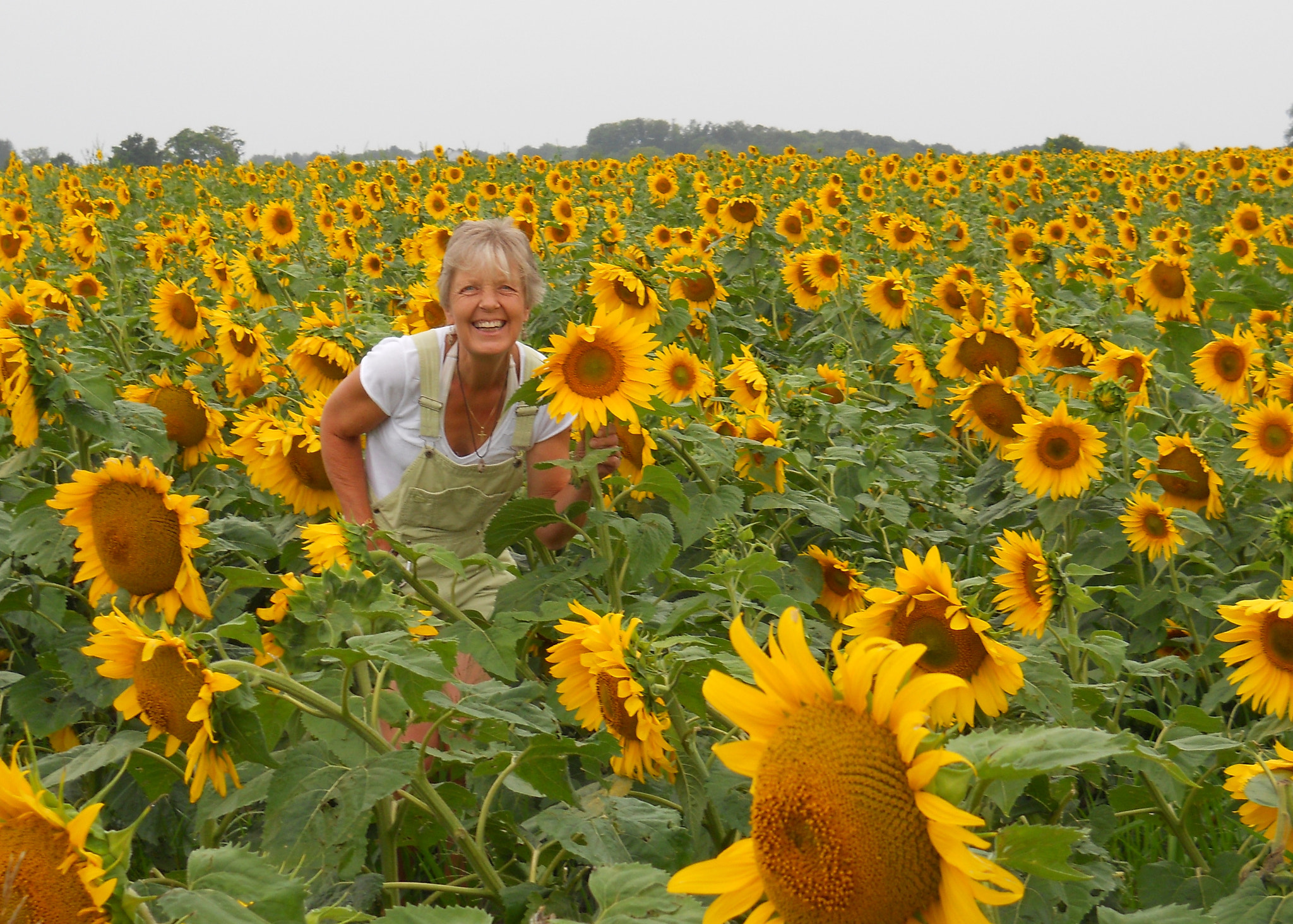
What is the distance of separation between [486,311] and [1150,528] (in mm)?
2042

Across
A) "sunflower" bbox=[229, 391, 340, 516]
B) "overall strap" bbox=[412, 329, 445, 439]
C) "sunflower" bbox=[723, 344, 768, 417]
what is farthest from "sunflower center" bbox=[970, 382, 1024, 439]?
"sunflower" bbox=[229, 391, 340, 516]

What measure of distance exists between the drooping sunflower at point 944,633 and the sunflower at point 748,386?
184cm

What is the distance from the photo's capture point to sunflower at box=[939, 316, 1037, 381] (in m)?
4.25

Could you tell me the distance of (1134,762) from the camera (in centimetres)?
197

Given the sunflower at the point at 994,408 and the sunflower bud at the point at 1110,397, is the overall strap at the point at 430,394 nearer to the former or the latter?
the sunflower at the point at 994,408

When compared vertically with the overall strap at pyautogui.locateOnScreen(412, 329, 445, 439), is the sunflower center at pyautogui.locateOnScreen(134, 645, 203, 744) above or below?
below

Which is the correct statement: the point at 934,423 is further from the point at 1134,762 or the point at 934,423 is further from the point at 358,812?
the point at 358,812

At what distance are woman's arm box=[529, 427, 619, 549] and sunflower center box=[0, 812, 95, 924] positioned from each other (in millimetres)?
1822

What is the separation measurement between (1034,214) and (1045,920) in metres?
9.98

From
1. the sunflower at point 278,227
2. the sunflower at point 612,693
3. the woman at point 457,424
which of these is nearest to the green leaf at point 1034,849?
the sunflower at point 612,693

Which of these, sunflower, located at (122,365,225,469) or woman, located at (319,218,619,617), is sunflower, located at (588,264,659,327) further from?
sunflower, located at (122,365,225,469)

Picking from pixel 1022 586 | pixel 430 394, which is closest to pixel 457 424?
pixel 430 394

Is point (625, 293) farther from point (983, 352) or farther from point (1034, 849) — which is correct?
point (1034, 849)

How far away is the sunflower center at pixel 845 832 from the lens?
1.06 meters
